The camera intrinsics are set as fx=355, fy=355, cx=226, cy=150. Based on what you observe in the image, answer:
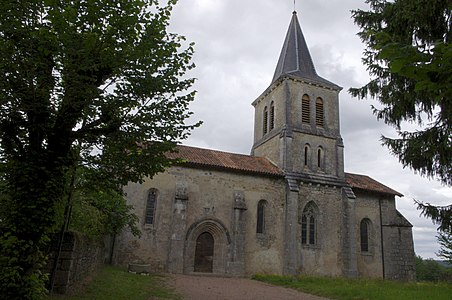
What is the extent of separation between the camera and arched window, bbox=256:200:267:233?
2278cm

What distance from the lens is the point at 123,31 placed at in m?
7.71

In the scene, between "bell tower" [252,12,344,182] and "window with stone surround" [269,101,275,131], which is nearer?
"bell tower" [252,12,344,182]

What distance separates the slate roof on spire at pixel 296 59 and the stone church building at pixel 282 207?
0.13 meters

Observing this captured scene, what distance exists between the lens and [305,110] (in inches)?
1066

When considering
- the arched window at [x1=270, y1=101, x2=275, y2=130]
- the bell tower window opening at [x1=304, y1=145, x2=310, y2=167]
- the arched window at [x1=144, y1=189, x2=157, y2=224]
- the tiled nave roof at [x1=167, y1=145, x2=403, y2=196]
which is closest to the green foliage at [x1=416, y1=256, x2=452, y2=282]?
the tiled nave roof at [x1=167, y1=145, x2=403, y2=196]

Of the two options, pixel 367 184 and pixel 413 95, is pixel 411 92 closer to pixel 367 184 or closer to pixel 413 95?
pixel 413 95

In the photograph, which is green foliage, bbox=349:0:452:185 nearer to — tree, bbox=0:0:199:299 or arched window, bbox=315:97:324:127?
tree, bbox=0:0:199:299

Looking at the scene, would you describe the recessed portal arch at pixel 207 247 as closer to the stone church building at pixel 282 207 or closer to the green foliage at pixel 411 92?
the stone church building at pixel 282 207

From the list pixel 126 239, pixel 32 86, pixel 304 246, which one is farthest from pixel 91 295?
pixel 304 246

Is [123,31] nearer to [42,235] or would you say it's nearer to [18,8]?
[18,8]

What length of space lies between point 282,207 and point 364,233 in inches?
283

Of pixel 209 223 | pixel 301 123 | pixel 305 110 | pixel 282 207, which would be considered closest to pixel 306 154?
pixel 301 123

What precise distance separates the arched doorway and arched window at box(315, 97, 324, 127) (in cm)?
1217

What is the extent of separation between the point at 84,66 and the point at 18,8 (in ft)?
5.09
